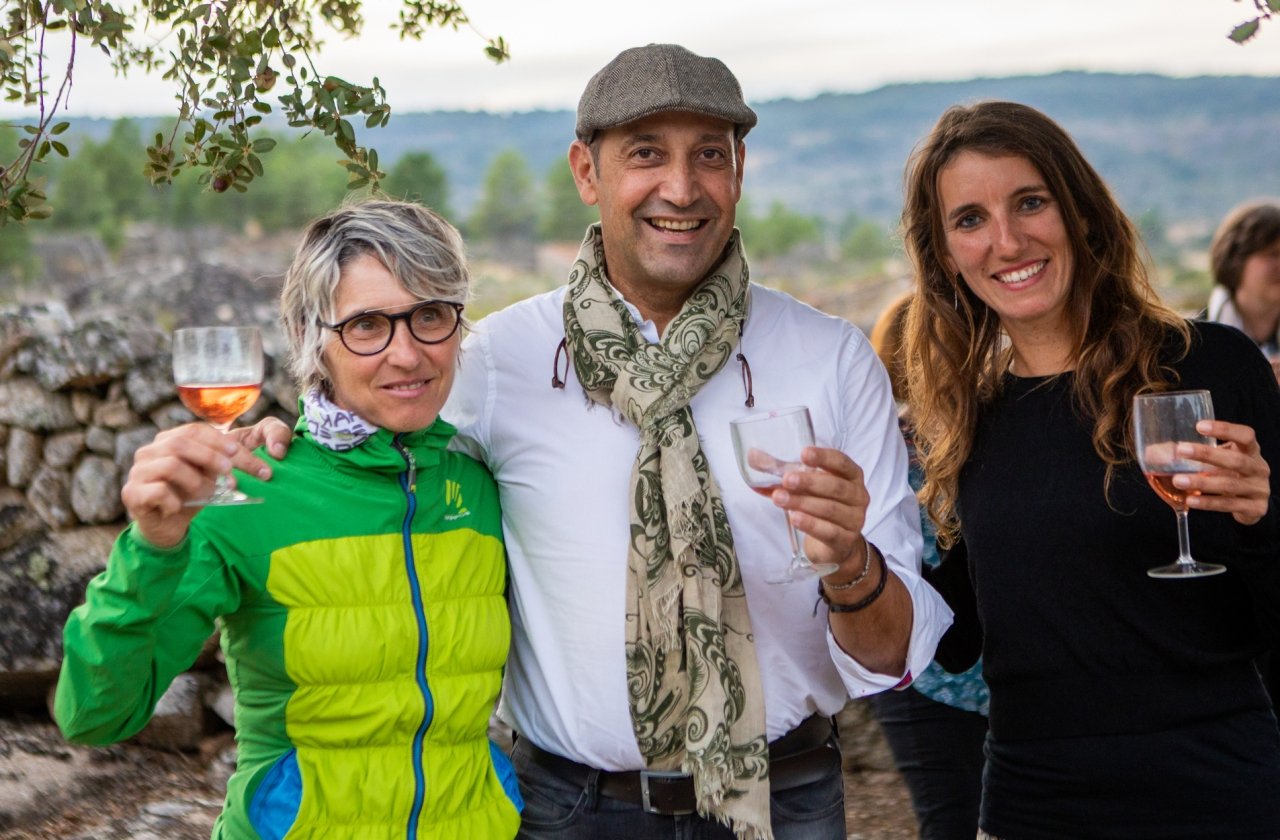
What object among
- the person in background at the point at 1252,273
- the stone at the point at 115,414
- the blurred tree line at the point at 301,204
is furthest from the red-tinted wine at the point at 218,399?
the blurred tree line at the point at 301,204

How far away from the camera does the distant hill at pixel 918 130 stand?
91.4m

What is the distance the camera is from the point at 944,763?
3732mm

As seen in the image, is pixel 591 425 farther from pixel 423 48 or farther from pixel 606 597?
pixel 423 48

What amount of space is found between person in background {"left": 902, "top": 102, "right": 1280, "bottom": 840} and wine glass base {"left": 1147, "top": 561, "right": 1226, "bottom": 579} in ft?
0.35

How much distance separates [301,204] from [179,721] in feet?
242

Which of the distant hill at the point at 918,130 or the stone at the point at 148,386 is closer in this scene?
the stone at the point at 148,386

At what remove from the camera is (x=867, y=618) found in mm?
2383

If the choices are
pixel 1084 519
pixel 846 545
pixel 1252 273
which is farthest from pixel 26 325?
pixel 1252 273

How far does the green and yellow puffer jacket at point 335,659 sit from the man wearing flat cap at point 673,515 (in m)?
0.30

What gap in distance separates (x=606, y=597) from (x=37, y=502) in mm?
3903

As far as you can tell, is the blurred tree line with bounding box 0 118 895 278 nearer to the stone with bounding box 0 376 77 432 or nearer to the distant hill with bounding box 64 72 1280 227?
the distant hill with bounding box 64 72 1280 227

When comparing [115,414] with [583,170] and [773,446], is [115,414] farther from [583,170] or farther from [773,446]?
[773,446]

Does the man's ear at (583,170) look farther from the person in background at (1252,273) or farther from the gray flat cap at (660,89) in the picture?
the person in background at (1252,273)

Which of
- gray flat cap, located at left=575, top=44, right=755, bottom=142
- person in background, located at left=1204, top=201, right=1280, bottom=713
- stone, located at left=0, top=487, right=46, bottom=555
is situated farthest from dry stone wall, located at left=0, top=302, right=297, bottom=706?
person in background, located at left=1204, top=201, right=1280, bottom=713
